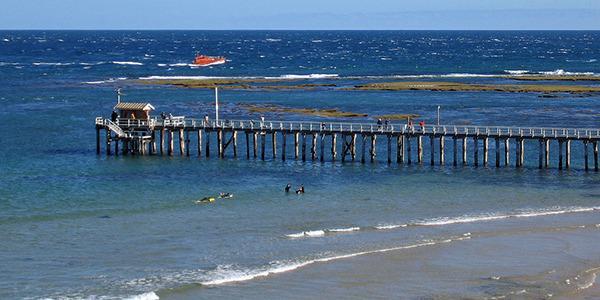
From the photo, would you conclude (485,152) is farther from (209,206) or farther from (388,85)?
(388,85)

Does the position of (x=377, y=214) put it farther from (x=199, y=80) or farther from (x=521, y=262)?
(x=199, y=80)

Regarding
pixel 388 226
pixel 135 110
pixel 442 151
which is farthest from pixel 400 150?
pixel 388 226

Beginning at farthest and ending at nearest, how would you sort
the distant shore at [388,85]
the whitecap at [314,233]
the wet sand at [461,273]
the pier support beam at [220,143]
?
the distant shore at [388,85]
the pier support beam at [220,143]
the whitecap at [314,233]
the wet sand at [461,273]

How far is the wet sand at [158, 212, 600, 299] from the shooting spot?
1345 inches

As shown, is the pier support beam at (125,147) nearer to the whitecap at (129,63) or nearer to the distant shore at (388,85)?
the distant shore at (388,85)

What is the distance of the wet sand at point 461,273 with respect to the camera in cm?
3416

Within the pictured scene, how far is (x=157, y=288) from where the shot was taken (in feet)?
114

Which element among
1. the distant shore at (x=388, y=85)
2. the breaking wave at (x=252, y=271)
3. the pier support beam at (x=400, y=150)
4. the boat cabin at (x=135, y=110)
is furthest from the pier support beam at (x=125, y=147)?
the distant shore at (x=388, y=85)

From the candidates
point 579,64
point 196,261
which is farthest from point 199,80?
point 196,261

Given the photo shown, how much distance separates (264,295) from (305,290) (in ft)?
4.63

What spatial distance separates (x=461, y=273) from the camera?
36.9 metres

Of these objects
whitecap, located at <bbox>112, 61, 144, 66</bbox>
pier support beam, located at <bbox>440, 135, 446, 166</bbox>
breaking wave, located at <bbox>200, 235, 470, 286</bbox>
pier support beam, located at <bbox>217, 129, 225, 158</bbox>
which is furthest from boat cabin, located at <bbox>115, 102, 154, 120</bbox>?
whitecap, located at <bbox>112, 61, 144, 66</bbox>

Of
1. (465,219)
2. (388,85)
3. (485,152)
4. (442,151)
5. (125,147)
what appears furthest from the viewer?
(388,85)

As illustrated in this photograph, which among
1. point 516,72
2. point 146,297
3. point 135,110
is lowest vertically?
point 146,297
